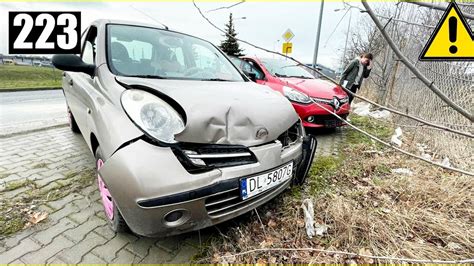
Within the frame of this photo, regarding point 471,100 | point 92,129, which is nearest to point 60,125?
point 92,129

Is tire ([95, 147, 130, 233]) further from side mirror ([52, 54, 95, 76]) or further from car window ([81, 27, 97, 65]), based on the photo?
car window ([81, 27, 97, 65])

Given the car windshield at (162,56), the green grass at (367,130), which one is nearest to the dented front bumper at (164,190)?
the car windshield at (162,56)

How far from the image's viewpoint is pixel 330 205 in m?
2.14

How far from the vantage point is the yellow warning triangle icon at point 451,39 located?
0.88m

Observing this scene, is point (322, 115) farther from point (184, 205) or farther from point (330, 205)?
point (184, 205)

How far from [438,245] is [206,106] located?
1.89 metres

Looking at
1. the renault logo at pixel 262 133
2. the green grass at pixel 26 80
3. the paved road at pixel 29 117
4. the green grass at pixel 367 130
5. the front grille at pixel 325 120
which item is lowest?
the green grass at pixel 26 80

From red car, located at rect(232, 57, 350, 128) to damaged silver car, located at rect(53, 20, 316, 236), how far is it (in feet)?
5.99

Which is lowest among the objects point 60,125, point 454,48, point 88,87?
point 60,125

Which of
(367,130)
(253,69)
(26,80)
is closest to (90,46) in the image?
(253,69)

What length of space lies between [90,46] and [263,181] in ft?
7.29

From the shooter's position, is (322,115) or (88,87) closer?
(88,87)

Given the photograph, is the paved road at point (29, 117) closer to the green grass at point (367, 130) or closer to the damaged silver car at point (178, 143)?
the damaged silver car at point (178, 143)

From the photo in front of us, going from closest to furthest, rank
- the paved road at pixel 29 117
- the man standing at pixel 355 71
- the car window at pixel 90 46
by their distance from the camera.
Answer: the car window at pixel 90 46 → the paved road at pixel 29 117 → the man standing at pixel 355 71
